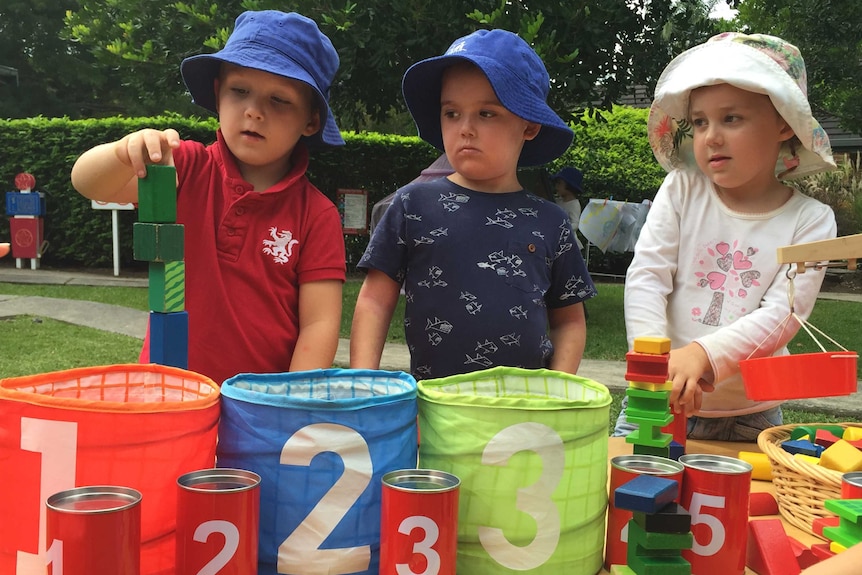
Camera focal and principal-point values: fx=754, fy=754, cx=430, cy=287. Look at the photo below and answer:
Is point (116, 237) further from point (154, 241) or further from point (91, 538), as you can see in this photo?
point (91, 538)

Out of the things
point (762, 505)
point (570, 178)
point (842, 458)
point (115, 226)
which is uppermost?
point (570, 178)

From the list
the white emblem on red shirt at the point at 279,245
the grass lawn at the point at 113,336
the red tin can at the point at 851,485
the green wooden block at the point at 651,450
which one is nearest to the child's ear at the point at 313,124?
the white emblem on red shirt at the point at 279,245

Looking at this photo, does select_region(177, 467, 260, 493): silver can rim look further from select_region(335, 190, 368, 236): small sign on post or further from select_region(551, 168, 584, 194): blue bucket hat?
select_region(335, 190, 368, 236): small sign on post

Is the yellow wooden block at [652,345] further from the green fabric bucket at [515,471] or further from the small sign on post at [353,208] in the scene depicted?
the small sign on post at [353,208]

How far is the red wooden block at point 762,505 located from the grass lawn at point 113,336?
336 cm

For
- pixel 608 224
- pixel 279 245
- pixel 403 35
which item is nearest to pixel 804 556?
pixel 279 245

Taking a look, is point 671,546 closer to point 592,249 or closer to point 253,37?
point 253,37

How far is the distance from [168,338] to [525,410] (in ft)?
1.72

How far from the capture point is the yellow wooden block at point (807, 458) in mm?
1224

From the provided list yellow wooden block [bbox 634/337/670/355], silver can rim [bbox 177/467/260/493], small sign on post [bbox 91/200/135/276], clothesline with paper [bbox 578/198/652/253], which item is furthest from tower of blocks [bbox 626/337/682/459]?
small sign on post [bbox 91/200/135/276]

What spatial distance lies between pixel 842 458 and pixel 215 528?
3.19 ft

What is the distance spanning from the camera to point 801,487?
47.0 inches

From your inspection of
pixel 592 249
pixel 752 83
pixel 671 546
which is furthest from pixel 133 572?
pixel 592 249

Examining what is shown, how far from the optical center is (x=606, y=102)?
23.5 feet
